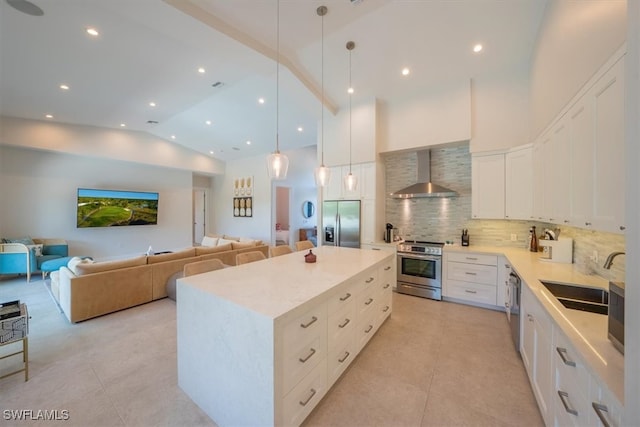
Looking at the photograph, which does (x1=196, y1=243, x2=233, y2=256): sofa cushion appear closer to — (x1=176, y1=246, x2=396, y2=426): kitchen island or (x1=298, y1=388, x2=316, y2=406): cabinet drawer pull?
(x1=176, y1=246, x2=396, y2=426): kitchen island

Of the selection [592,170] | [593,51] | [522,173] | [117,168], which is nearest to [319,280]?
[592,170]

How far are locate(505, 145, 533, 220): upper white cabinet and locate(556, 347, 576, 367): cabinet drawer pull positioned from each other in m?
2.59

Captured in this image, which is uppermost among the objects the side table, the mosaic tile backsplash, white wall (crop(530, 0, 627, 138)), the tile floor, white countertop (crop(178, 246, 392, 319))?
white wall (crop(530, 0, 627, 138))

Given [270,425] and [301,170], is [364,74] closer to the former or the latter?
[270,425]

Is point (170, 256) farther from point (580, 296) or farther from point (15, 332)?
point (580, 296)

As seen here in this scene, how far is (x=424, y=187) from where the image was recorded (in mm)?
4207

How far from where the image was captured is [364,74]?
3992mm

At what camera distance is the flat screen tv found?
6597 mm

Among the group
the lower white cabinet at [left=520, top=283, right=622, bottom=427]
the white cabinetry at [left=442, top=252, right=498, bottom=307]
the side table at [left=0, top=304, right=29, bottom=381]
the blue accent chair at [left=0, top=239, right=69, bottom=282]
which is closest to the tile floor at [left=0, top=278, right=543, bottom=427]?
the side table at [left=0, top=304, right=29, bottom=381]

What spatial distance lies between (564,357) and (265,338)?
1.64 metres

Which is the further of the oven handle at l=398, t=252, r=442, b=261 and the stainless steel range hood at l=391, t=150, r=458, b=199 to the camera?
the stainless steel range hood at l=391, t=150, r=458, b=199

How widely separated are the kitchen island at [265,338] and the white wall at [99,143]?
690 cm

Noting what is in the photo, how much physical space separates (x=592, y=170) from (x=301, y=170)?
8.28m

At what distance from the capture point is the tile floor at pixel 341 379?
1750 mm
